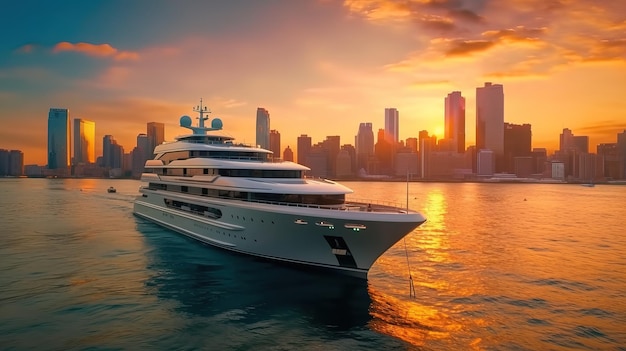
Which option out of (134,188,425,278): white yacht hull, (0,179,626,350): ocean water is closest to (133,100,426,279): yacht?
(134,188,425,278): white yacht hull

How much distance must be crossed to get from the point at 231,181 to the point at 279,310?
11.7 metres

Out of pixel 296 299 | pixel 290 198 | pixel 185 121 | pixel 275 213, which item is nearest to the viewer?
pixel 296 299

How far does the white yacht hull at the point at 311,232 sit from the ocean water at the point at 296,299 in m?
1.17

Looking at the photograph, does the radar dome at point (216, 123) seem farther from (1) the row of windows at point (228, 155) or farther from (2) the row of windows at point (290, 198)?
(2) the row of windows at point (290, 198)

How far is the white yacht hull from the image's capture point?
21.4m

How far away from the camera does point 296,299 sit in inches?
803

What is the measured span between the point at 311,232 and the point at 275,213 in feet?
8.64

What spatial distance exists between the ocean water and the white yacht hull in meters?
1.17

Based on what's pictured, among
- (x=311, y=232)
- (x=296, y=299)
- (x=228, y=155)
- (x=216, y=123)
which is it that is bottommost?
(x=296, y=299)

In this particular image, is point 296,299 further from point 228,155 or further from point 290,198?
point 228,155

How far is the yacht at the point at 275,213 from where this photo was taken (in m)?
21.8

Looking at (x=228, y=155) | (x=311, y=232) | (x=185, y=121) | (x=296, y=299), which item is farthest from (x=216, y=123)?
(x=296, y=299)

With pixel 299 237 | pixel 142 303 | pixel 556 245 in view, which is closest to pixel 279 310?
pixel 299 237

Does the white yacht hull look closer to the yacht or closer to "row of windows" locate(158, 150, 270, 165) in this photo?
the yacht
